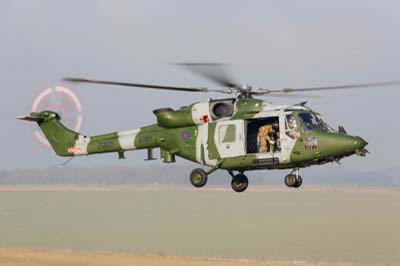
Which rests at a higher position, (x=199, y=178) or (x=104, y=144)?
(x=104, y=144)

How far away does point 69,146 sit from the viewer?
28.0 meters

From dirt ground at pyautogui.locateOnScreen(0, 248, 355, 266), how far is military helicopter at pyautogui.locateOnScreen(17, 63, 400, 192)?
34.3 metres

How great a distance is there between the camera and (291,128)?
22.7 metres

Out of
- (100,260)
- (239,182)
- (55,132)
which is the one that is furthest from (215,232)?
(239,182)

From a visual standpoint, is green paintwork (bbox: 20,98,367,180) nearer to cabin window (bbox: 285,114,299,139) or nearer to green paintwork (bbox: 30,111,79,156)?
green paintwork (bbox: 30,111,79,156)

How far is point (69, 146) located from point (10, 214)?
114562 millimetres

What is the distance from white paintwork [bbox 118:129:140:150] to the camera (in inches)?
1016

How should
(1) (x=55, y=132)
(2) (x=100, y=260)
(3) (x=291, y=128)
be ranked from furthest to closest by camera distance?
1. (2) (x=100, y=260)
2. (1) (x=55, y=132)
3. (3) (x=291, y=128)

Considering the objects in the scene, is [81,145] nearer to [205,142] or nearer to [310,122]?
[205,142]

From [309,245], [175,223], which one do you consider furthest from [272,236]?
[175,223]

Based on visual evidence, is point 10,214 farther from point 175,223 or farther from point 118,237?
point 118,237

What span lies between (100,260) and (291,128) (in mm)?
44359

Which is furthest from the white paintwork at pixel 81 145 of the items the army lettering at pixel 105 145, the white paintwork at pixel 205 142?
the white paintwork at pixel 205 142

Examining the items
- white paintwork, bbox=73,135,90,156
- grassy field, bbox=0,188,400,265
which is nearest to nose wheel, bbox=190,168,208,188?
white paintwork, bbox=73,135,90,156
